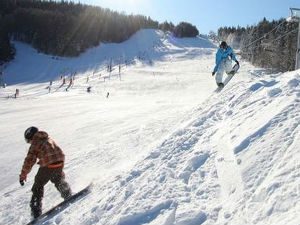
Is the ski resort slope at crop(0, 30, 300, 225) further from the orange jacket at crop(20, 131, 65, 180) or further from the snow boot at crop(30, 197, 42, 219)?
the orange jacket at crop(20, 131, 65, 180)

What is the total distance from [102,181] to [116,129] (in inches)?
271

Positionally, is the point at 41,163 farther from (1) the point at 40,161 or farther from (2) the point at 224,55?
(2) the point at 224,55

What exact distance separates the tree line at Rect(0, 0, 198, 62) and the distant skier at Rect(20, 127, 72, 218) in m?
76.6

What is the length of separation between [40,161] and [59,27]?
93740 millimetres

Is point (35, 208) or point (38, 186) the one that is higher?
point (38, 186)

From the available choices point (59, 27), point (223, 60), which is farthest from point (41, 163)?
point (59, 27)

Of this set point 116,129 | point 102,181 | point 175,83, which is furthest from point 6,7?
point 102,181

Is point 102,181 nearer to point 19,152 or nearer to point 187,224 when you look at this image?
point 187,224

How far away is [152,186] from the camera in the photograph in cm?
534

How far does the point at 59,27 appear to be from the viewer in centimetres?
9481

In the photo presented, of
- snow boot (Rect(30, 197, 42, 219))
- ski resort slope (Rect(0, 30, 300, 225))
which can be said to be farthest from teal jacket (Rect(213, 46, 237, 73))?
snow boot (Rect(30, 197, 42, 219))

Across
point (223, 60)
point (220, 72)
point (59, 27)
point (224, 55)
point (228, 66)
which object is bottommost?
point (220, 72)

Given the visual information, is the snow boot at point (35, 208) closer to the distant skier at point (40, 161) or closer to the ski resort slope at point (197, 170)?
the distant skier at point (40, 161)

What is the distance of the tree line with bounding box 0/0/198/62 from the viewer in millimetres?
89125
